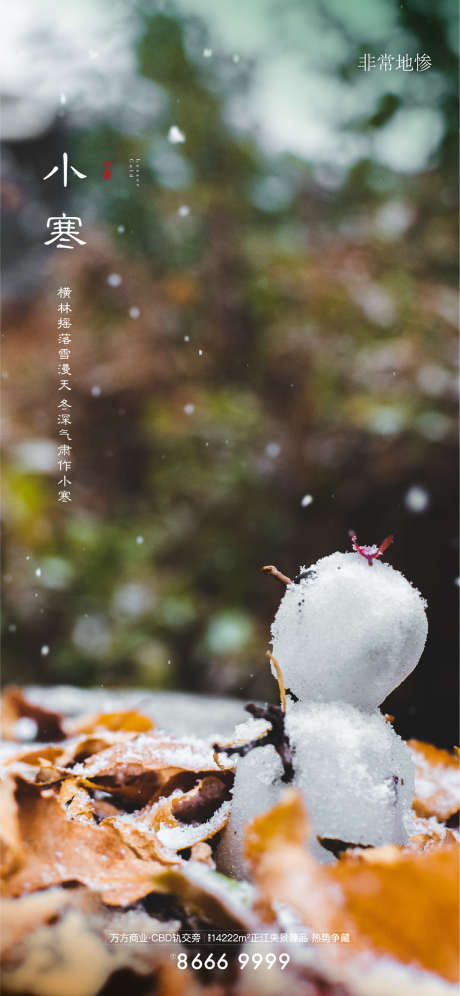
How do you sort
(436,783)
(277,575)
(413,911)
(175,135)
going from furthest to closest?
(175,135)
(436,783)
(277,575)
(413,911)

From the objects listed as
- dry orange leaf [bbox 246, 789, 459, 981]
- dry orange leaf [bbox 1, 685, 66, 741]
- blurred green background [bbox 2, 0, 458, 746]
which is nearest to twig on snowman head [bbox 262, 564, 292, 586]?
dry orange leaf [bbox 246, 789, 459, 981]

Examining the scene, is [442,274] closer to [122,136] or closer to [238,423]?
[238,423]

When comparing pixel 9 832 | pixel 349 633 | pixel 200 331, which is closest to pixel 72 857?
pixel 9 832

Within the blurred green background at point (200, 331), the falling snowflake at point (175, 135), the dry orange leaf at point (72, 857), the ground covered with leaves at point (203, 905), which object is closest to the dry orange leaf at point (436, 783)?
the ground covered with leaves at point (203, 905)

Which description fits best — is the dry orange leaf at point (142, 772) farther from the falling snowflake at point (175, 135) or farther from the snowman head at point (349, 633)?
the falling snowflake at point (175, 135)

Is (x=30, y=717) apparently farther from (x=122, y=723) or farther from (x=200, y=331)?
(x=200, y=331)

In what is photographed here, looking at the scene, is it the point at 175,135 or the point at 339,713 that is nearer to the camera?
the point at 339,713
